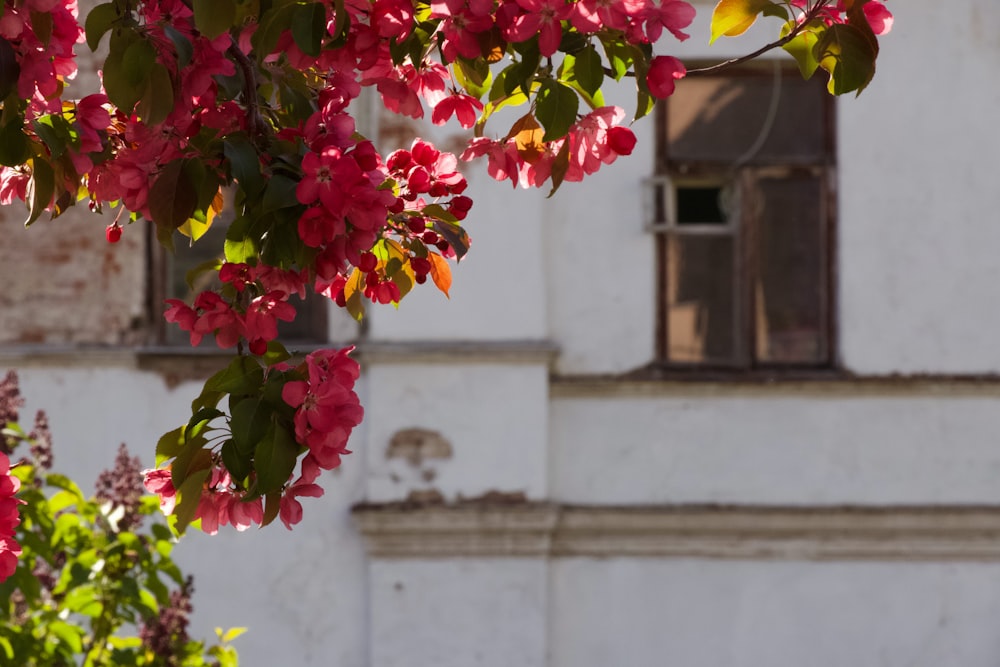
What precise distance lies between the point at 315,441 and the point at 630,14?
66 centimetres

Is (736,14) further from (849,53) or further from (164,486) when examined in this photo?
(164,486)

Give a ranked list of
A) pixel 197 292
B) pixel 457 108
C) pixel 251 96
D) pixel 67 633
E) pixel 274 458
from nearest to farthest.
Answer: pixel 274 458, pixel 251 96, pixel 457 108, pixel 67 633, pixel 197 292

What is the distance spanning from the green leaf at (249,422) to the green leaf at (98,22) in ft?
1.62

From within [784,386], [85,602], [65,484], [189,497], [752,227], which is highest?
[752,227]

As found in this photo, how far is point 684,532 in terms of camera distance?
5.48 m

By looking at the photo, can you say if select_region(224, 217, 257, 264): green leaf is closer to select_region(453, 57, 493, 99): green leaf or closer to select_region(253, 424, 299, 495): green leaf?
select_region(253, 424, 299, 495): green leaf

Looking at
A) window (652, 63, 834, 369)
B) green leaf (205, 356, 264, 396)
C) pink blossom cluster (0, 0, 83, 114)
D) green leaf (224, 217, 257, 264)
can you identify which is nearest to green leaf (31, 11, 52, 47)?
pink blossom cluster (0, 0, 83, 114)

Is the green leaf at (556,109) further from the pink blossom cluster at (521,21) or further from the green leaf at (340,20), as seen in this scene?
the green leaf at (340,20)

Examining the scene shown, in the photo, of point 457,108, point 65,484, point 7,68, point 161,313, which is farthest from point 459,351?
point 7,68

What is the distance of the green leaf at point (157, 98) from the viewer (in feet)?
5.42

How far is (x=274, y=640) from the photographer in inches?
216

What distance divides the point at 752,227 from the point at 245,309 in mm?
4139

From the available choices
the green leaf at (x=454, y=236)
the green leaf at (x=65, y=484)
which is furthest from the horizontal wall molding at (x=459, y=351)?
the green leaf at (x=454, y=236)

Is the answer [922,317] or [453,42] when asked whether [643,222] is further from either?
[453,42]
